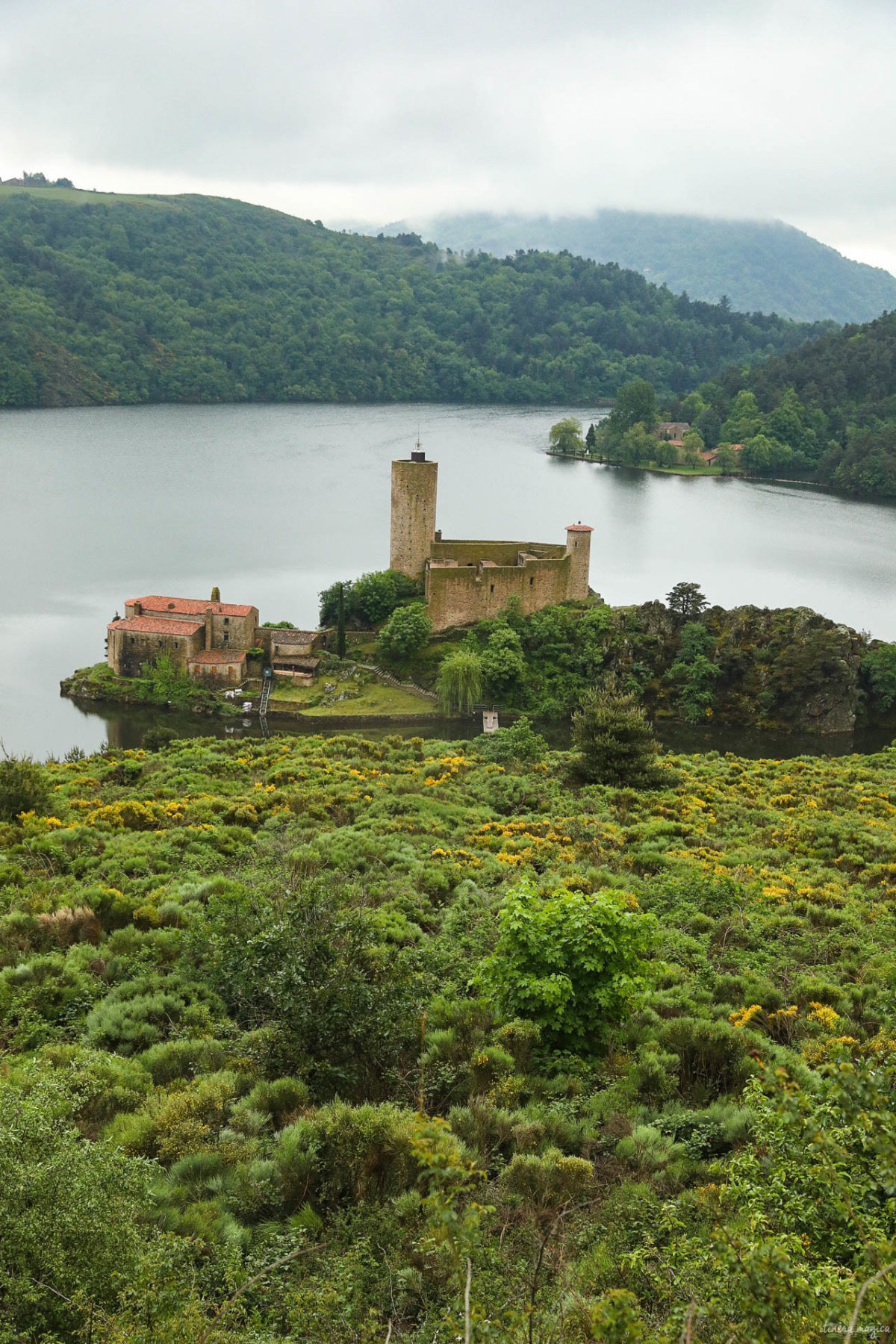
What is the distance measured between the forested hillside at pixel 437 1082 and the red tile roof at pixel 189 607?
21.4 metres

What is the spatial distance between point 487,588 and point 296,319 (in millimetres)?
106302

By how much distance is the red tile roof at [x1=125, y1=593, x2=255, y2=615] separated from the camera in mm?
37441

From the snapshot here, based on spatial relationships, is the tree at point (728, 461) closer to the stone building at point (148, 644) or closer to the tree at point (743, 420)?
the tree at point (743, 420)

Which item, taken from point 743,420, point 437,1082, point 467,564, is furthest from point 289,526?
point 437,1082

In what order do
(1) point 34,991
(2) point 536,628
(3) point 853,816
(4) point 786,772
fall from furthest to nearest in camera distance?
(2) point 536,628 → (4) point 786,772 → (3) point 853,816 → (1) point 34,991

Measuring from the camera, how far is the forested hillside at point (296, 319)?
116812mm

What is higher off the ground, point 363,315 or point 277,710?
point 363,315

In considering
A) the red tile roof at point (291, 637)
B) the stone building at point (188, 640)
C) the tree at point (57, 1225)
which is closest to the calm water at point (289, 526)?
the stone building at point (188, 640)

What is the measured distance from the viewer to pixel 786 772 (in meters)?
23.5

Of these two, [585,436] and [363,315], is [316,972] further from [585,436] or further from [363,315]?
[363,315]

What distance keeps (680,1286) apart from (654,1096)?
10.1 feet

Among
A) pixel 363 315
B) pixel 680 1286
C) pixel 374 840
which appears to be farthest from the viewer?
pixel 363 315

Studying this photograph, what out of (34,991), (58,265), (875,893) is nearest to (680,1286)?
(34,991)

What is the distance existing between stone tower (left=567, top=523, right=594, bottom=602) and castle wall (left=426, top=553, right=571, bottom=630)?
331 mm
